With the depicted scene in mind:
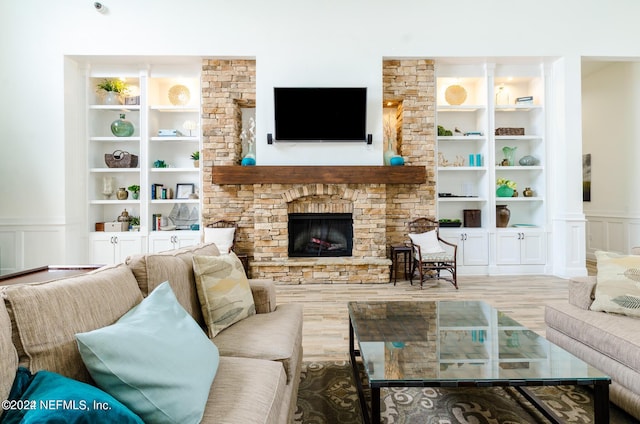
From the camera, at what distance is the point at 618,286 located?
1953 millimetres

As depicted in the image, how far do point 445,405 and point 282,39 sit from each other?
4.76 meters

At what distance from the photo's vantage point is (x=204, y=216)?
5.09 m

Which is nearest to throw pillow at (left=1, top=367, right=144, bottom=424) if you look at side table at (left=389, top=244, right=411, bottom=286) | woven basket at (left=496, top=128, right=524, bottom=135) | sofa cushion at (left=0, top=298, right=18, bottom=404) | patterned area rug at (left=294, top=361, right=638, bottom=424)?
sofa cushion at (left=0, top=298, right=18, bottom=404)

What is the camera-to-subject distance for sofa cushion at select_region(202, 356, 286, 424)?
105cm

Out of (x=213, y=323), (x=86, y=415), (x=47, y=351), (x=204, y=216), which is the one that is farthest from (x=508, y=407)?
(x=204, y=216)

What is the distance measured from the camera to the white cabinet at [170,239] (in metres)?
5.12

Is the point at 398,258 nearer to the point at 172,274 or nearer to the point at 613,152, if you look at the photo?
the point at 172,274

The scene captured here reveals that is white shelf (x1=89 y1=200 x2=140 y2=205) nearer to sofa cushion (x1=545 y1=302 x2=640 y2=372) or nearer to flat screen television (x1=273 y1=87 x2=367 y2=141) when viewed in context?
flat screen television (x1=273 y1=87 x2=367 y2=141)

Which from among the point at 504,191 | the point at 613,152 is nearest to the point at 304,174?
the point at 504,191

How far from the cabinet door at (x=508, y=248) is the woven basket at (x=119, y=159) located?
555 centimetres

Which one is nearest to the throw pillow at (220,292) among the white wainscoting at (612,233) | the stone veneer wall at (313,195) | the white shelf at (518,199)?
the stone veneer wall at (313,195)

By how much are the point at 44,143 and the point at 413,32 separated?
5262mm

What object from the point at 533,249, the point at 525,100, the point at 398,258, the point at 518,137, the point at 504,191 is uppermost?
the point at 525,100

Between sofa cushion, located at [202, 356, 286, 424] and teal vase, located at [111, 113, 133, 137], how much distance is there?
4.80 m
